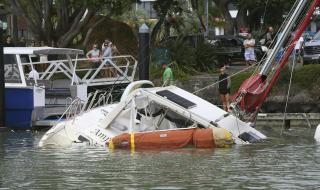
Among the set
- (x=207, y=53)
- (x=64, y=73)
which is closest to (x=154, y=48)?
(x=207, y=53)

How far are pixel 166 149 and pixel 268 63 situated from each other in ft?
15.4

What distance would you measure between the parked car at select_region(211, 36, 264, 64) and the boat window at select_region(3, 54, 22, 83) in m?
13.5

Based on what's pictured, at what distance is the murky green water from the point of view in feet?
59.4

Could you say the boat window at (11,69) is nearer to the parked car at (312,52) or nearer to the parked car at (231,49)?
the parked car at (312,52)

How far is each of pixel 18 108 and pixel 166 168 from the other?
1276 cm

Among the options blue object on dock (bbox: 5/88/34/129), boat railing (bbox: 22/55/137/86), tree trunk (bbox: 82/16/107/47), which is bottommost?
blue object on dock (bbox: 5/88/34/129)

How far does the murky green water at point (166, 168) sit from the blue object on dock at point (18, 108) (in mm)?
6089

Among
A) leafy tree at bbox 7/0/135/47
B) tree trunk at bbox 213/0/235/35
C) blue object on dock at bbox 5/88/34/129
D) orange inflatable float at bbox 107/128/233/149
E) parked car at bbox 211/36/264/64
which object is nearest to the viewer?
orange inflatable float at bbox 107/128/233/149

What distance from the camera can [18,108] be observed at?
32.1m

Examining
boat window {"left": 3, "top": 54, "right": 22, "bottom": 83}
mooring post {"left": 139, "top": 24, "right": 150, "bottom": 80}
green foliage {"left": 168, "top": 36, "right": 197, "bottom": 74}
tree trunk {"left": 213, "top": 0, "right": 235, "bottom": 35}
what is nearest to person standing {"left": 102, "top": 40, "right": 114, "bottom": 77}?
mooring post {"left": 139, "top": 24, "right": 150, "bottom": 80}

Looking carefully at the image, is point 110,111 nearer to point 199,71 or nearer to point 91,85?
point 91,85

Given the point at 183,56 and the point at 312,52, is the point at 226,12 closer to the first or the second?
the point at 312,52

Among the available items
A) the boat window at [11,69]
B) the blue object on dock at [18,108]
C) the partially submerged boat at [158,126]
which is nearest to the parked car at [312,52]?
the boat window at [11,69]

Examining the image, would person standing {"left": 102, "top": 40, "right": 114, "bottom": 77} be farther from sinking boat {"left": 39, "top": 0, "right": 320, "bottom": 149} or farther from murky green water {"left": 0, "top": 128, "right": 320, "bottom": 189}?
murky green water {"left": 0, "top": 128, "right": 320, "bottom": 189}
